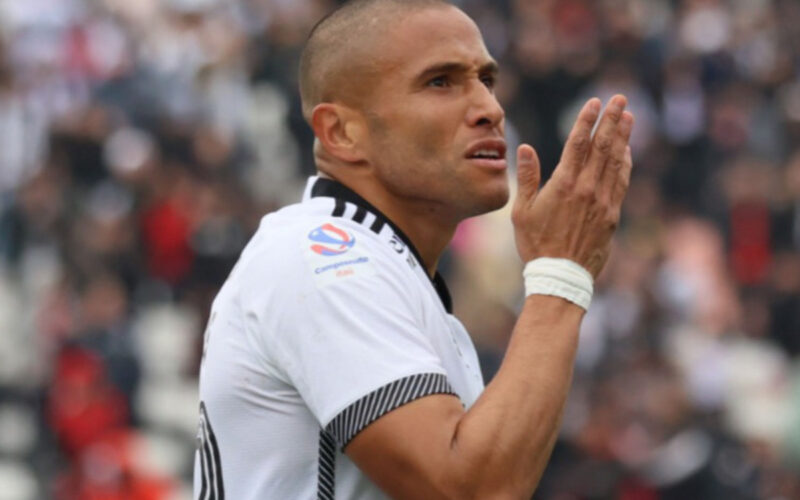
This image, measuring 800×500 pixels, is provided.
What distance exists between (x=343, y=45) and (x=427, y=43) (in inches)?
9.8

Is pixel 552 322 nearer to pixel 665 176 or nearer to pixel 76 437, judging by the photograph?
pixel 76 437

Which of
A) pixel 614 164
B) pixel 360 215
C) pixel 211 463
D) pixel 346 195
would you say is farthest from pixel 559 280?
pixel 211 463

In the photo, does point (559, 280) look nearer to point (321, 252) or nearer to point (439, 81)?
point (321, 252)

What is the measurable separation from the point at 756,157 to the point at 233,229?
14.6ft

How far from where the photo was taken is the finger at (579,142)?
373 cm

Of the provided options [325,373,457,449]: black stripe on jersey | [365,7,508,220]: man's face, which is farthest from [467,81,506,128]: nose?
[325,373,457,449]: black stripe on jersey

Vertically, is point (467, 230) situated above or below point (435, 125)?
below

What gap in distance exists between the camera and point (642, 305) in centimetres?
1328

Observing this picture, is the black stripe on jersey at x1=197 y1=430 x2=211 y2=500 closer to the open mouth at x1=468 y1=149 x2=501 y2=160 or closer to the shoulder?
the shoulder

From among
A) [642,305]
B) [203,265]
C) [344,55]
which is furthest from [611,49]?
[344,55]

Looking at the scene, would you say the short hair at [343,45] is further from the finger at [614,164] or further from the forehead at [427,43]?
the finger at [614,164]

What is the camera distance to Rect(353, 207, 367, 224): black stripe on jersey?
13.1 ft

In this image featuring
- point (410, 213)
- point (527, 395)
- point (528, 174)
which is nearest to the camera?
point (527, 395)

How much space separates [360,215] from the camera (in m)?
4.02
